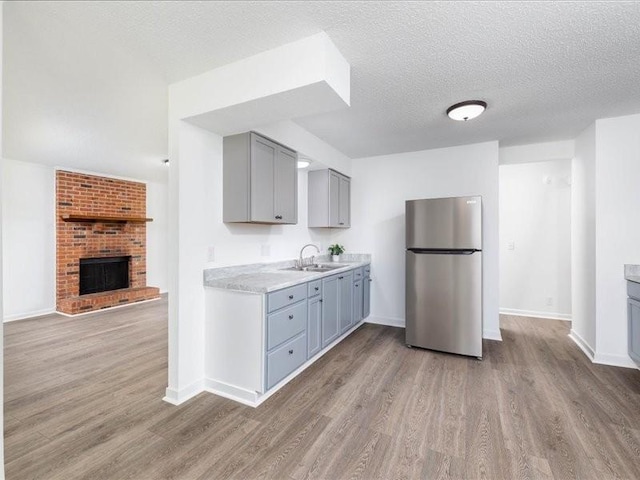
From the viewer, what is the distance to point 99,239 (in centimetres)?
551

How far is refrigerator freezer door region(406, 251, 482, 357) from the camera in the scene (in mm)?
3238

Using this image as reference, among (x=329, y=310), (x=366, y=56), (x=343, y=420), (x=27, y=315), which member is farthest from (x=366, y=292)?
(x=27, y=315)

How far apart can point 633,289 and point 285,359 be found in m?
3.38

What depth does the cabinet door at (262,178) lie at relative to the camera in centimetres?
269

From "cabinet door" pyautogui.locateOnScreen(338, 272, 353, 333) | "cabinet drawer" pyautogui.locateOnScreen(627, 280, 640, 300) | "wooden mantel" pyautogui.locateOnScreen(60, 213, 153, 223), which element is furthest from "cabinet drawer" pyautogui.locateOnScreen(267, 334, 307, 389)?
"wooden mantel" pyautogui.locateOnScreen(60, 213, 153, 223)

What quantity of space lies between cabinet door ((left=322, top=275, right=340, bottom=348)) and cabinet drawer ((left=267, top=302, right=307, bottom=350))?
1.33 feet

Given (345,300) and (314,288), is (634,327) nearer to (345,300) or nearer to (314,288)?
(345,300)

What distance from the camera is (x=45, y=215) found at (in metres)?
4.94

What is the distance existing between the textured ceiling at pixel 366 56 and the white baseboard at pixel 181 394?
2.44 m

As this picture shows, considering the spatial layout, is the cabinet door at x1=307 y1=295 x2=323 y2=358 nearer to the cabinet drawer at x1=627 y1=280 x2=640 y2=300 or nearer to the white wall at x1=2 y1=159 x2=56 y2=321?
the cabinet drawer at x1=627 y1=280 x2=640 y2=300

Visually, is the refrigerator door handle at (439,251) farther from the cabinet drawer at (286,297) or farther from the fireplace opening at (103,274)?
the fireplace opening at (103,274)

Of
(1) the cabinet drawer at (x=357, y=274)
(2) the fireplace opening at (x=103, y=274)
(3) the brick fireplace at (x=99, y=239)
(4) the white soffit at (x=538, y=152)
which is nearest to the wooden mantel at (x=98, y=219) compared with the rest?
(3) the brick fireplace at (x=99, y=239)

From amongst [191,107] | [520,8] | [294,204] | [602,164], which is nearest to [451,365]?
[294,204]

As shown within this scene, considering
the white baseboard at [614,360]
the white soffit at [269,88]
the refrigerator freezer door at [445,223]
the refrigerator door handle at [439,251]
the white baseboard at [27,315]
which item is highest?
the white soffit at [269,88]
